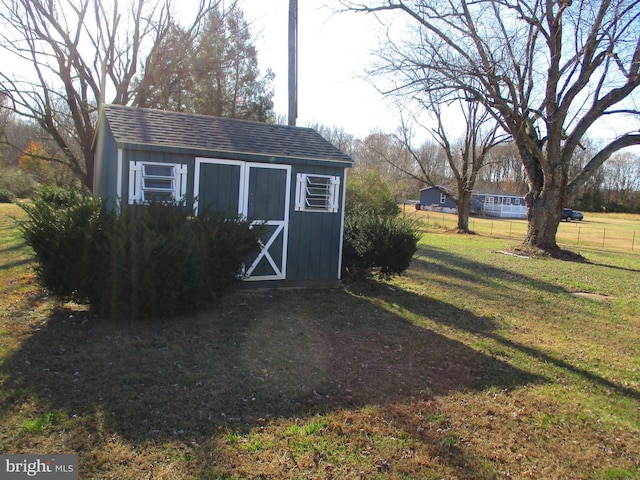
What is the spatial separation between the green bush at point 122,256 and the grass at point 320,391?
0.39 meters

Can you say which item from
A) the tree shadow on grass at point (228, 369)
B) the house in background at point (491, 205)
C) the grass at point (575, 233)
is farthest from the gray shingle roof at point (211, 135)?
the house in background at point (491, 205)

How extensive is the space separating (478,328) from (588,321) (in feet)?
7.72

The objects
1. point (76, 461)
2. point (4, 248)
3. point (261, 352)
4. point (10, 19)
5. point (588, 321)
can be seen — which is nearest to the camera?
point (76, 461)

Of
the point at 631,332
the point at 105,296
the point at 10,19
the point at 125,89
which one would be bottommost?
the point at 631,332

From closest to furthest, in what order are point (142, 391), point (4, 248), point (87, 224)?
point (142, 391), point (87, 224), point (4, 248)

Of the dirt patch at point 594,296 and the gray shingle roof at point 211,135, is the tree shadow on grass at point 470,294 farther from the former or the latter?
the gray shingle roof at point 211,135

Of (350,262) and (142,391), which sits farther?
(350,262)

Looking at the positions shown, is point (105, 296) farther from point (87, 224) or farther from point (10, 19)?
point (10, 19)

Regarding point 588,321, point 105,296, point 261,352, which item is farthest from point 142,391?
point 588,321

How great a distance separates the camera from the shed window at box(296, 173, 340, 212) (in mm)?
8633

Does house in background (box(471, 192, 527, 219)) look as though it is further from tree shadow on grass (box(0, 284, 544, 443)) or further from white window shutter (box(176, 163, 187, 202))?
tree shadow on grass (box(0, 284, 544, 443))

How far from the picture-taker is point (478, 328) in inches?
285

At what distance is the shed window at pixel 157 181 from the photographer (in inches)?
288

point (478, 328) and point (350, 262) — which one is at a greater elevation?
point (350, 262)
